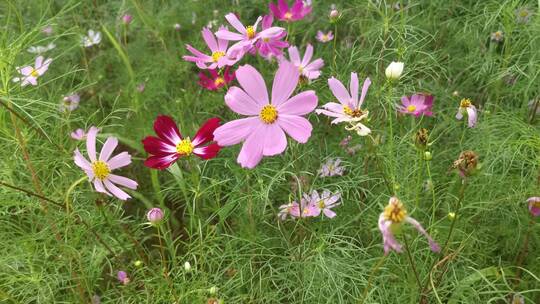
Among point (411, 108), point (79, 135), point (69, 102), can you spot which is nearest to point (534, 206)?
point (411, 108)

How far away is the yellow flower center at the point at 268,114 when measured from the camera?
84 centimetres

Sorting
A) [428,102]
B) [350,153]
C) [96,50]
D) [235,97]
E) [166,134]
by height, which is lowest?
[96,50]

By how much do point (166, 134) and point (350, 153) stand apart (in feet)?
1.84

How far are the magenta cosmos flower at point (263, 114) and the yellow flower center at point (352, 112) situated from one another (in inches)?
4.0

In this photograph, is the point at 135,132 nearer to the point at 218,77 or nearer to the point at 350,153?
the point at 218,77

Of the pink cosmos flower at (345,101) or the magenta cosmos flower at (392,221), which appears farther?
the pink cosmos flower at (345,101)

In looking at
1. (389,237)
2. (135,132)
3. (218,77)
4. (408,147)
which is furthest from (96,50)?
(389,237)

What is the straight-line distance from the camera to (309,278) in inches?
37.9

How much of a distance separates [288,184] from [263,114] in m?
0.39

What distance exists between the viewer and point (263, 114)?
845mm

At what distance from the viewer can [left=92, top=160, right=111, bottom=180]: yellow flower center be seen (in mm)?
942

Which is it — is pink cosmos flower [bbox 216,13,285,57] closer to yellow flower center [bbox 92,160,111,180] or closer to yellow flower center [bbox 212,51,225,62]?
yellow flower center [bbox 212,51,225,62]

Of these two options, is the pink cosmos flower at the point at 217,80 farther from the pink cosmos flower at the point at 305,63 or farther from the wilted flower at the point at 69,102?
the wilted flower at the point at 69,102

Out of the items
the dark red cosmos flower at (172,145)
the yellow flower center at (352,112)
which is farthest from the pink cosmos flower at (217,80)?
the yellow flower center at (352,112)
